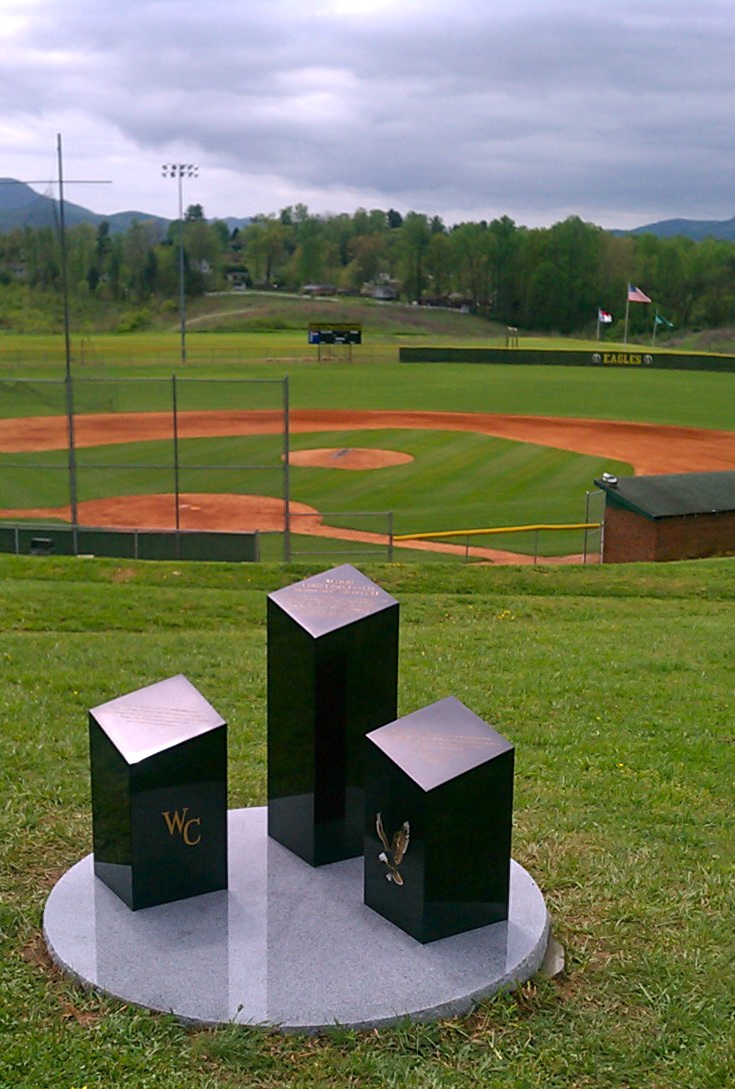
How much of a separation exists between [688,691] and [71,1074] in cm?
706

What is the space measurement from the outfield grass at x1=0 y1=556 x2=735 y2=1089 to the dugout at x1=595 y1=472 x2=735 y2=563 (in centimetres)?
617

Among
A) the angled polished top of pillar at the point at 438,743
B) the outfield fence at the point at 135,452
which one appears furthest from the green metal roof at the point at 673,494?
the angled polished top of pillar at the point at 438,743

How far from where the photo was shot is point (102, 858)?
20.7 feet

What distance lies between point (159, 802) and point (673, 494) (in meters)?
18.4

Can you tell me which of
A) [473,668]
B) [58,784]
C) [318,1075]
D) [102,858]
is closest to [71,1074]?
[318,1075]

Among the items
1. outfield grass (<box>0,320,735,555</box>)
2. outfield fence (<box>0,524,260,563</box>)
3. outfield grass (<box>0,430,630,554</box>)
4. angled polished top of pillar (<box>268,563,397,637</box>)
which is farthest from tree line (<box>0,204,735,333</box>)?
angled polished top of pillar (<box>268,563,397,637</box>)

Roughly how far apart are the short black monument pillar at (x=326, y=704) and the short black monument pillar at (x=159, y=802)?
0.54 metres

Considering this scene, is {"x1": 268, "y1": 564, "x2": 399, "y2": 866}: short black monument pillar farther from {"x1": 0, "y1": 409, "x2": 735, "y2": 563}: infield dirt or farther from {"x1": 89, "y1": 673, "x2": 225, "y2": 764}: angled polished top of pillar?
{"x1": 0, "y1": 409, "x2": 735, "y2": 563}: infield dirt

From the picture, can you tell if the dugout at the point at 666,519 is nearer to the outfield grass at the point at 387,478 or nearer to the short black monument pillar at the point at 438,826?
the outfield grass at the point at 387,478

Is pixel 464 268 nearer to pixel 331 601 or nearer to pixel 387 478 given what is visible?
pixel 387 478

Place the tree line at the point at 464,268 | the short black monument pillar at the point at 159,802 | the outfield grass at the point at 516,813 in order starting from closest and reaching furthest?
the outfield grass at the point at 516,813 → the short black monument pillar at the point at 159,802 → the tree line at the point at 464,268

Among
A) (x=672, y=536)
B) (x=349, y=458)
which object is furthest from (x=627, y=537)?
(x=349, y=458)

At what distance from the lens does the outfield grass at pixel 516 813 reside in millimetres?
4953

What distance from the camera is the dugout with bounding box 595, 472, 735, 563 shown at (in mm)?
22109
